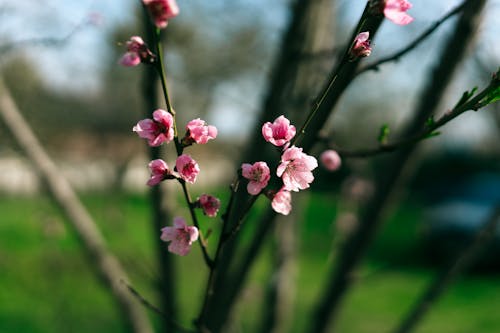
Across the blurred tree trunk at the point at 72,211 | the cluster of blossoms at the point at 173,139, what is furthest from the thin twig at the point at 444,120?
the blurred tree trunk at the point at 72,211

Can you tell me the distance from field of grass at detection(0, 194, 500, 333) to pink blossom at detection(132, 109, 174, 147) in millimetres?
2982

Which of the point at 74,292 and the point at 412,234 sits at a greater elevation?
the point at 74,292

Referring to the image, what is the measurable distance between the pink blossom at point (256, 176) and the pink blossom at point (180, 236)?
0.52 ft

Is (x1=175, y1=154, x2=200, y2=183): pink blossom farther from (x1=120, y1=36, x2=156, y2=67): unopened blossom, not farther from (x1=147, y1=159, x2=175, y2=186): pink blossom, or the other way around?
(x1=120, y1=36, x2=156, y2=67): unopened blossom

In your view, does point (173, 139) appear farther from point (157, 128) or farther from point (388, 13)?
point (388, 13)

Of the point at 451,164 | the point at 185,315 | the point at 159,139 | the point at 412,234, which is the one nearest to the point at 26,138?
the point at 159,139

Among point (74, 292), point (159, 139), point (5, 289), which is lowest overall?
point (5, 289)

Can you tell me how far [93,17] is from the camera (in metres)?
2.52

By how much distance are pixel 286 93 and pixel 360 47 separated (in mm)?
1436

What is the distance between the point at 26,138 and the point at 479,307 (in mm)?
6101

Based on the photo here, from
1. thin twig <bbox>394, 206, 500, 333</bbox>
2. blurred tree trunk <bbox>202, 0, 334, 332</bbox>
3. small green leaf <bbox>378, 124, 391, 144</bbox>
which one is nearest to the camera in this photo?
small green leaf <bbox>378, 124, 391, 144</bbox>

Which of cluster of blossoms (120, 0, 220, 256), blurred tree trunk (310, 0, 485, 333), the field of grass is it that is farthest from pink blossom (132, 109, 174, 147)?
the field of grass

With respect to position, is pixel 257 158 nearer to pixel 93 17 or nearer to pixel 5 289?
pixel 93 17

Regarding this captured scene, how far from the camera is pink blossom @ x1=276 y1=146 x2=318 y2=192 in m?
0.98
